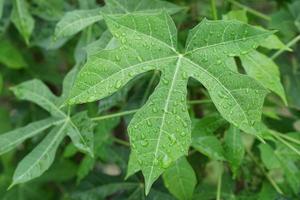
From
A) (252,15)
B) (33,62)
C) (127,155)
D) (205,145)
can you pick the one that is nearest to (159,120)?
(205,145)

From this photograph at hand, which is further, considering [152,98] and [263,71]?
[263,71]

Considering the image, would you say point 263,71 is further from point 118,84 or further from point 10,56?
point 10,56

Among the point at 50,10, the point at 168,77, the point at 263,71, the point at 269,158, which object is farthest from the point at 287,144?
the point at 50,10

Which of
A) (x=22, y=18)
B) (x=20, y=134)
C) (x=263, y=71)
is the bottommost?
(x=20, y=134)

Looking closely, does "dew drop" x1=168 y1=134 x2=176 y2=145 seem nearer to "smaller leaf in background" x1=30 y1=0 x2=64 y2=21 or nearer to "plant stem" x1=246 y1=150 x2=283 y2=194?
"plant stem" x1=246 y1=150 x2=283 y2=194

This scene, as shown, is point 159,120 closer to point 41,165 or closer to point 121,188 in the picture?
point 41,165

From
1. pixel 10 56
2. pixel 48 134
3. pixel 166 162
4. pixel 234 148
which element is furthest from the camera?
pixel 10 56

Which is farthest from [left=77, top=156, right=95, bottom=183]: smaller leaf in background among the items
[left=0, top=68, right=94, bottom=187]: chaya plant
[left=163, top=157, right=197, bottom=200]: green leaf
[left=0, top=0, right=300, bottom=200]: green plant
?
[left=163, top=157, right=197, bottom=200]: green leaf
